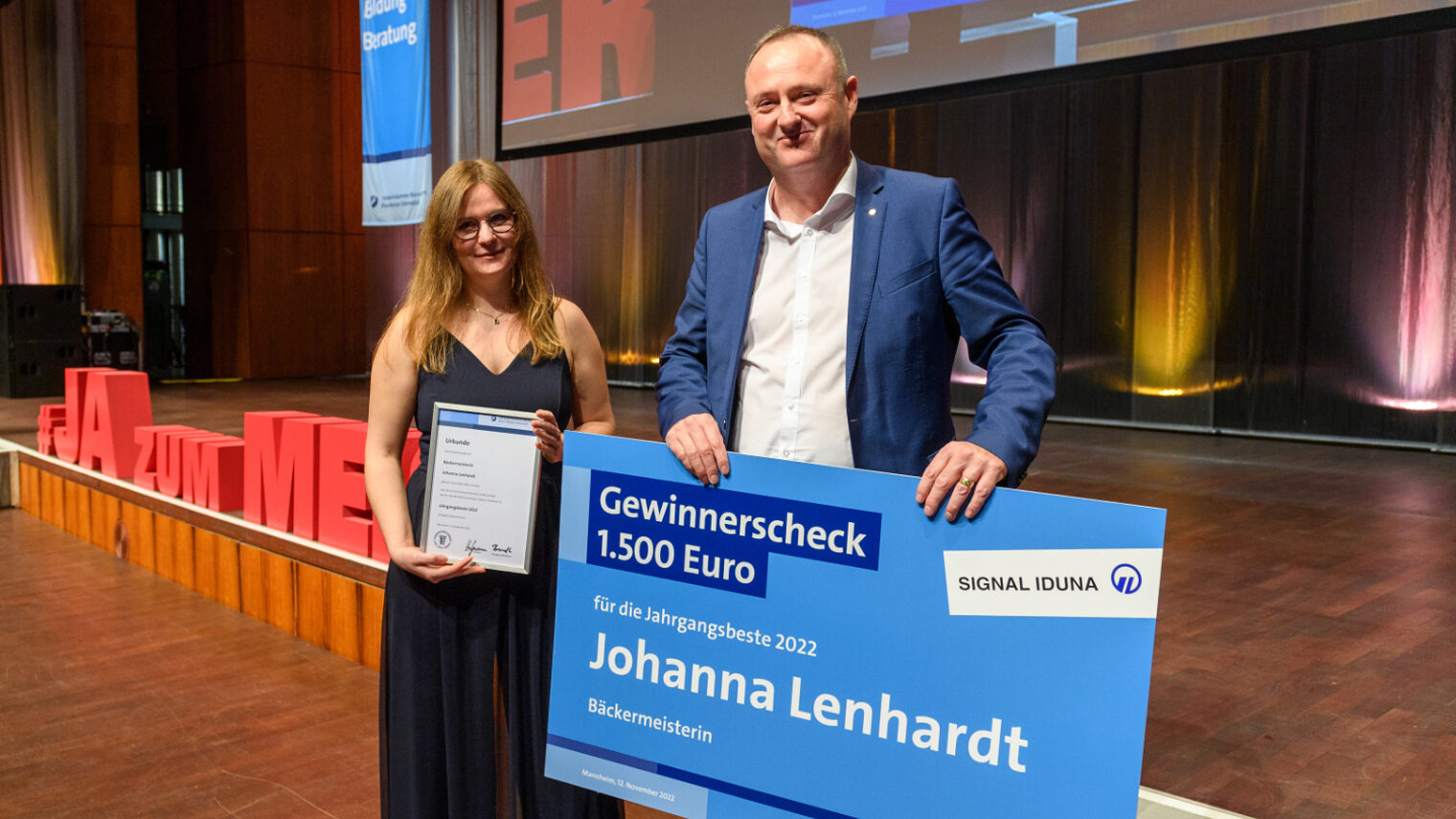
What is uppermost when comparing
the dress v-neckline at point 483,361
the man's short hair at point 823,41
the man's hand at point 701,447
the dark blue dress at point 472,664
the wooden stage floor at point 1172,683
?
the man's short hair at point 823,41

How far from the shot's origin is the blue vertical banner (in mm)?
7988

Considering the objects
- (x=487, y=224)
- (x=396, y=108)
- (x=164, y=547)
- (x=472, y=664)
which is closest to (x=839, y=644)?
(x=472, y=664)

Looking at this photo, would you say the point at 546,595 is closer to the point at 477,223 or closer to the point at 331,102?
the point at 477,223

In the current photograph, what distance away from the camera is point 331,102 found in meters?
12.6

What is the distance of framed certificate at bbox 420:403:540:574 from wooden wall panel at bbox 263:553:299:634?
7.33 feet

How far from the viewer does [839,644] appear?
4.31ft

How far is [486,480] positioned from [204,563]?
2.97 meters

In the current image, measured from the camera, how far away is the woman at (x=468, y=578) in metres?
1.80

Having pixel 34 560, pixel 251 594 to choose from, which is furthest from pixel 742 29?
pixel 34 560

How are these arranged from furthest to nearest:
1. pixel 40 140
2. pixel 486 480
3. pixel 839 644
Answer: pixel 40 140 → pixel 486 480 → pixel 839 644

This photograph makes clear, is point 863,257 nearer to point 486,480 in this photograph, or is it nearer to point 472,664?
point 486,480

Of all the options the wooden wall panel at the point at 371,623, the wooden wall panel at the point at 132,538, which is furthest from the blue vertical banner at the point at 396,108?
the wooden wall panel at the point at 371,623

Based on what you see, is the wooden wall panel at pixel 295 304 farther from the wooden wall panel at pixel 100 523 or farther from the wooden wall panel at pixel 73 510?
the wooden wall panel at pixel 100 523

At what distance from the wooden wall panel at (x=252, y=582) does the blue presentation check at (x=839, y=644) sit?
267 cm
